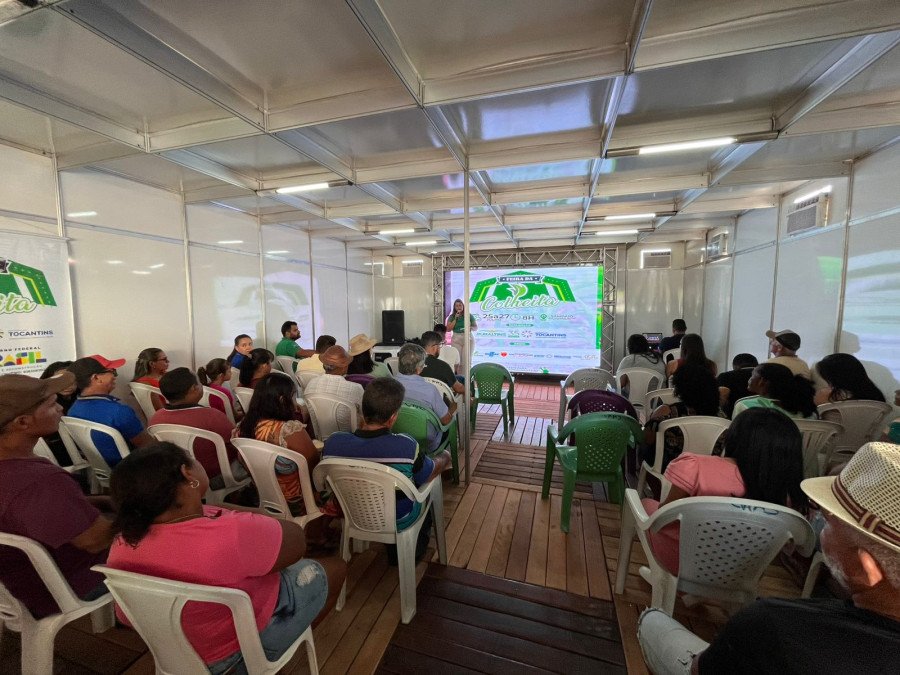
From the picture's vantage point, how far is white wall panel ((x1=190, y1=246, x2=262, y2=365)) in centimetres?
435

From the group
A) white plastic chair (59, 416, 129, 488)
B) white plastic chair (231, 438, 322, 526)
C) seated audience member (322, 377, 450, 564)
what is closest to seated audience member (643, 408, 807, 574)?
seated audience member (322, 377, 450, 564)

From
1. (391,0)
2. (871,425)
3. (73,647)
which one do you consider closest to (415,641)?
(73,647)

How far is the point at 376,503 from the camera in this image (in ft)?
5.48

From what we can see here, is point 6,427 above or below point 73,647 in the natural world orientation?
above

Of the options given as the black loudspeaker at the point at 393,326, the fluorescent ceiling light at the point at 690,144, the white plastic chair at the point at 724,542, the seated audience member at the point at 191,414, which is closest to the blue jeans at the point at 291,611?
the seated audience member at the point at 191,414

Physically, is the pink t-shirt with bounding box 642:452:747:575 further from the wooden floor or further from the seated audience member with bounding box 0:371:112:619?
the seated audience member with bounding box 0:371:112:619

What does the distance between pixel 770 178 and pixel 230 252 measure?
21.0 feet

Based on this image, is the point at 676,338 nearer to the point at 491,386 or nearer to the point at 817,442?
the point at 491,386

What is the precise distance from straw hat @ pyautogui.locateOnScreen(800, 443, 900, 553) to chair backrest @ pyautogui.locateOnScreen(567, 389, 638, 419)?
2.08 meters

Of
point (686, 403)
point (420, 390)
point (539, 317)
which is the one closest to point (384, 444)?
point (420, 390)

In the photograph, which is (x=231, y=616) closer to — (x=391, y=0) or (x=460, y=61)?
(x=391, y=0)

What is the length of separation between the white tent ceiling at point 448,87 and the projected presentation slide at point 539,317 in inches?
151

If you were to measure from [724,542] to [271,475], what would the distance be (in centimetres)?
209

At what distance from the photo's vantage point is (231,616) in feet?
3.43
